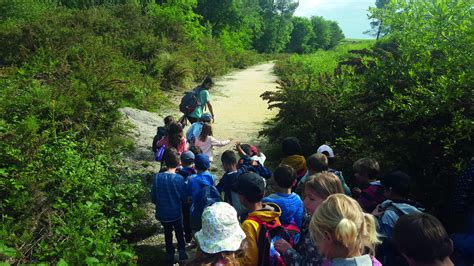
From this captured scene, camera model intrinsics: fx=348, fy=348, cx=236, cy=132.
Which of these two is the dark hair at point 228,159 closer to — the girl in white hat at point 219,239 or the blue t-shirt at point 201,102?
the girl in white hat at point 219,239

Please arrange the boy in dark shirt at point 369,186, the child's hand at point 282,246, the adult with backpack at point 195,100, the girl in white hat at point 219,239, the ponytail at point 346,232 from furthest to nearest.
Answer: the adult with backpack at point 195,100
the boy in dark shirt at point 369,186
the child's hand at point 282,246
the girl in white hat at point 219,239
the ponytail at point 346,232

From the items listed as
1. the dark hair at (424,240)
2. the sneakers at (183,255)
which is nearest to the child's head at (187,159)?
the sneakers at (183,255)

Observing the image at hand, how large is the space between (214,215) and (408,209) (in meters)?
1.63

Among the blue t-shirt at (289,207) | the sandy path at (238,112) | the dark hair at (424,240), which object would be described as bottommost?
the sandy path at (238,112)

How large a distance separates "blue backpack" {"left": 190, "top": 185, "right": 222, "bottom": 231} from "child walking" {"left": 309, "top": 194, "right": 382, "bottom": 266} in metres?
1.77

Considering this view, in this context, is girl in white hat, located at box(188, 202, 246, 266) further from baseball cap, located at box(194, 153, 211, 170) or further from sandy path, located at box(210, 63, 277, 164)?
sandy path, located at box(210, 63, 277, 164)

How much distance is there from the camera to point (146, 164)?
6.74 metres

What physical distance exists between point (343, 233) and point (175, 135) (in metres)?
3.76

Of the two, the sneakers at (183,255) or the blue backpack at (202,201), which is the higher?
the blue backpack at (202,201)

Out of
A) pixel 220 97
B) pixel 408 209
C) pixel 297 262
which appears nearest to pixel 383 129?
pixel 408 209

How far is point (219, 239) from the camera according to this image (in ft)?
7.53

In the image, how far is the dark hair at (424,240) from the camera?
6.46 ft

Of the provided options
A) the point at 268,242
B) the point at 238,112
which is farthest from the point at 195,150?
the point at 238,112

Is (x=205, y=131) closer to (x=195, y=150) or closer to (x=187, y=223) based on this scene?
(x=195, y=150)
